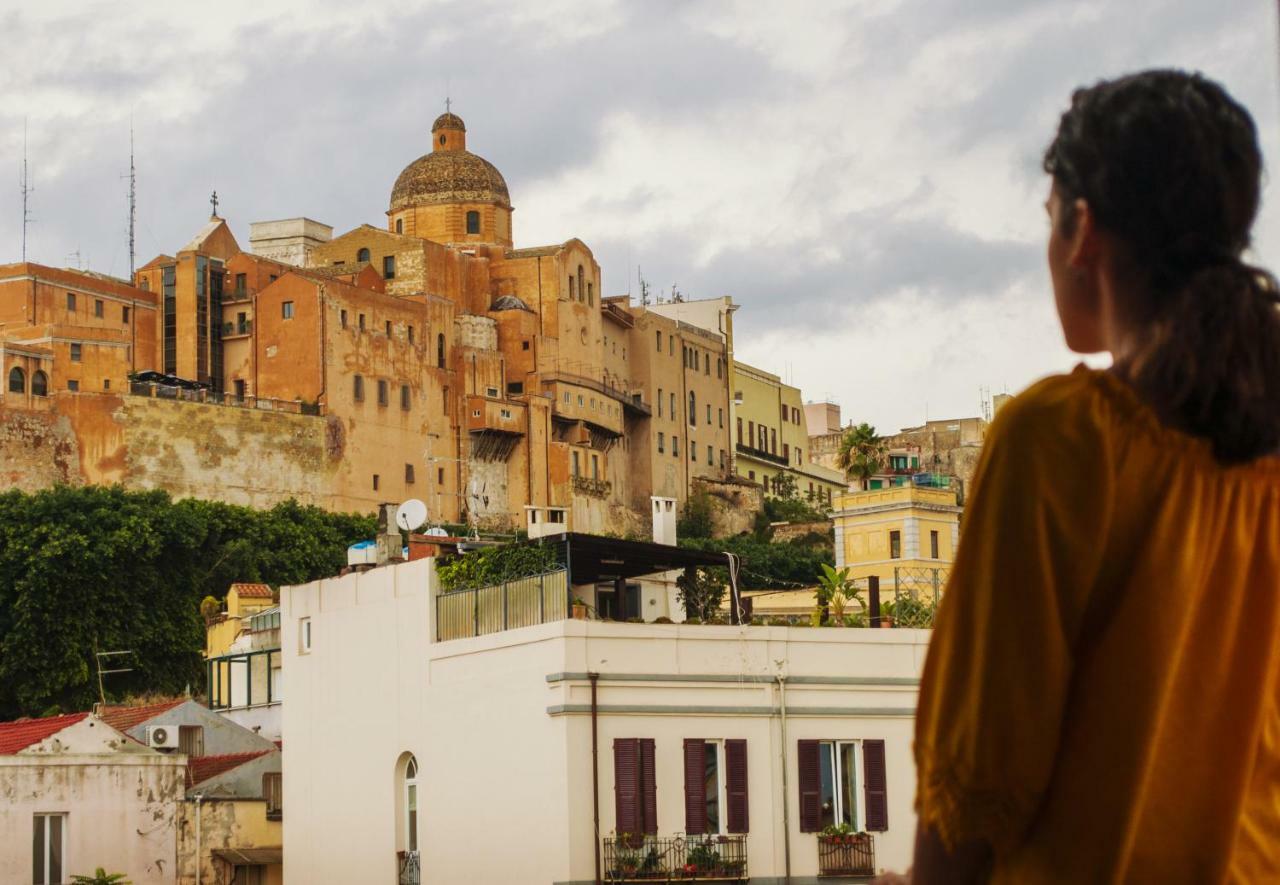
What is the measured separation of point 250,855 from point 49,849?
2.79m

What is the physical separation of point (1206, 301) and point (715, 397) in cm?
11264

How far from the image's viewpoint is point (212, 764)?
34250mm

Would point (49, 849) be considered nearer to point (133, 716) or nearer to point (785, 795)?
point (133, 716)

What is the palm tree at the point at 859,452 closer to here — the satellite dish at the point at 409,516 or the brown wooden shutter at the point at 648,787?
the satellite dish at the point at 409,516

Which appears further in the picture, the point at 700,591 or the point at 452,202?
the point at 452,202

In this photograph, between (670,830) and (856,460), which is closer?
(670,830)

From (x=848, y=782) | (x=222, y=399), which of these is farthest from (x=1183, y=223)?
(x=222, y=399)

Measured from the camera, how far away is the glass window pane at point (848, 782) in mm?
26000

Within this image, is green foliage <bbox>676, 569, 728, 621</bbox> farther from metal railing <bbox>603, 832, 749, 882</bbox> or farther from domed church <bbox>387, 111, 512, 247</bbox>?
domed church <bbox>387, 111, 512, 247</bbox>

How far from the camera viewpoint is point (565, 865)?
79.4ft

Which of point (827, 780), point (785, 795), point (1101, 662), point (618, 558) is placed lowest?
point (785, 795)

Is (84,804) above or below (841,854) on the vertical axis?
above

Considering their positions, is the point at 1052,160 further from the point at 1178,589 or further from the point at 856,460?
the point at 856,460

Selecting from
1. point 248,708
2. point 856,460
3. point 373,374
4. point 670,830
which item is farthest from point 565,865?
point 373,374
